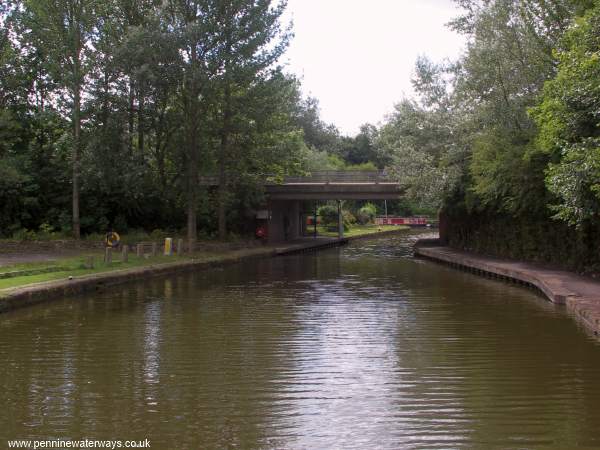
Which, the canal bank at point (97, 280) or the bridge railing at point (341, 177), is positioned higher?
the bridge railing at point (341, 177)

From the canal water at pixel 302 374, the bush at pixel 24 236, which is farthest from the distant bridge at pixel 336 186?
the canal water at pixel 302 374

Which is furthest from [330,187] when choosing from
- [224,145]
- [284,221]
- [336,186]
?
[224,145]

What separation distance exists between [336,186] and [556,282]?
27882 mm

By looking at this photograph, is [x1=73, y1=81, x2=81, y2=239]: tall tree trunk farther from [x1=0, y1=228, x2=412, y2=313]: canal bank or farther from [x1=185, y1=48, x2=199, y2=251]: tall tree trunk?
[x1=0, y1=228, x2=412, y2=313]: canal bank

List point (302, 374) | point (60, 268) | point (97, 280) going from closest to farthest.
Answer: point (302, 374) → point (97, 280) → point (60, 268)

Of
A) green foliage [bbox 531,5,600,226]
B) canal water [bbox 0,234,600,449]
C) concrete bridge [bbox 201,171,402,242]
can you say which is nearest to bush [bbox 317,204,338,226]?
concrete bridge [bbox 201,171,402,242]

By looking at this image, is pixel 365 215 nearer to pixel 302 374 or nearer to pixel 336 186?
pixel 336 186

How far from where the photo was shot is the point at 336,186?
45438 millimetres

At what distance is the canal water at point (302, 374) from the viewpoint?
21.4 ft

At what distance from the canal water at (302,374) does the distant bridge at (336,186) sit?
28390 mm

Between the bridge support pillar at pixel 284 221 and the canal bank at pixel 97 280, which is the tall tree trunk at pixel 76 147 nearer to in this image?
the canal bank at pixel 97 280

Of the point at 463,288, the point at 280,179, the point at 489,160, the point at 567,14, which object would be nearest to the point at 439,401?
the point at 463,288

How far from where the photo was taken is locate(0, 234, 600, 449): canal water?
654cm

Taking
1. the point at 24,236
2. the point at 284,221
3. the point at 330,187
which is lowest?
the point at 24,236
